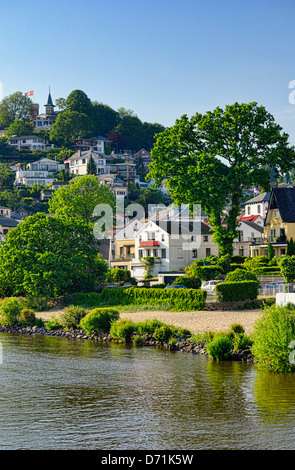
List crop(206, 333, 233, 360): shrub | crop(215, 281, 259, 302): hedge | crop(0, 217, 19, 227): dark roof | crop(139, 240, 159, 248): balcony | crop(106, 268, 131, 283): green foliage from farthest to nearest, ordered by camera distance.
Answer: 1. crop(0, 217, 19, 227): dark roof
2. crop(139, 240, 159, 248): balcony
3. crop(106, 268, 131, 283): green foliage
4. crop(215, 281, 259, 302): hedge
5. crop(206, 333, 233, 360): shrub

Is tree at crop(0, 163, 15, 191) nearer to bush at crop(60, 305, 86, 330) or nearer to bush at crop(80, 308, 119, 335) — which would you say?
bush at crop(60, 305, 86, 330)

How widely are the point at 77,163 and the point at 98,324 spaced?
133 m

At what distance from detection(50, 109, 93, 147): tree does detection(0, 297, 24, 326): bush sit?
14817 centimetres

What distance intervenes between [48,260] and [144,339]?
1840 centimetres

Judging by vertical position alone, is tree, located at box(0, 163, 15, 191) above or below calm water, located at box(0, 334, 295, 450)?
above

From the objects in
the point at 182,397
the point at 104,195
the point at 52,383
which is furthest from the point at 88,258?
the point at 104,195

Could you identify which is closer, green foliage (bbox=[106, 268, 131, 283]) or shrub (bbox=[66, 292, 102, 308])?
shrub (bbox=[66, 292, 102, 308])

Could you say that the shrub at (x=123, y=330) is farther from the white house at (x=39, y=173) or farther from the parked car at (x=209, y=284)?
the white house at (x=39, y=173)

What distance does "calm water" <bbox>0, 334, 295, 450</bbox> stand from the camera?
1730 cm

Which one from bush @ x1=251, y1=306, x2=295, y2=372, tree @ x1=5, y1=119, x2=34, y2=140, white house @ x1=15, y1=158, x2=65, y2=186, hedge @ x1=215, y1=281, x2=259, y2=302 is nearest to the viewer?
bush @ x1=251, y1=306, x2=295, y2=372

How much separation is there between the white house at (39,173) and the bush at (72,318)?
120260 millimetres

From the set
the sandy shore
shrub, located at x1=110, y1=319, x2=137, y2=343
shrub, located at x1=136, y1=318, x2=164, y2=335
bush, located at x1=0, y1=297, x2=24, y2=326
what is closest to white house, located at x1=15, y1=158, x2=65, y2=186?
bush, located at x1=0, y1=297, x2=24, y2=326
